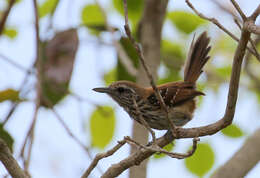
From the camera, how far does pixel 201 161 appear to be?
4543 mm

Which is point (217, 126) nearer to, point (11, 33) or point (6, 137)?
point (6, 137)

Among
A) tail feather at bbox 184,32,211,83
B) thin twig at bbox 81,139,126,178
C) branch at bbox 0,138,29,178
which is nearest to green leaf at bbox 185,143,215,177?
tail feather at bbox 184,32,211,83

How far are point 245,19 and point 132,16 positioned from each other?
114 inches

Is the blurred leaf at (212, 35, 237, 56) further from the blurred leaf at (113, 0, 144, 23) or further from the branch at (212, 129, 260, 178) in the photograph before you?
the branch at (212, 129, 260, 178)

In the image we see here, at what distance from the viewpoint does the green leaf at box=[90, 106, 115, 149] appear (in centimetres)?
474

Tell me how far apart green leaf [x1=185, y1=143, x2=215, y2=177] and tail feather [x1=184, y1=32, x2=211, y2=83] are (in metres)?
0.82

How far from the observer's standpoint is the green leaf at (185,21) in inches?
205

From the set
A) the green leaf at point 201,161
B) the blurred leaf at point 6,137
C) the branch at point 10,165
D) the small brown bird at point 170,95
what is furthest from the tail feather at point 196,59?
the branch at point 10,165

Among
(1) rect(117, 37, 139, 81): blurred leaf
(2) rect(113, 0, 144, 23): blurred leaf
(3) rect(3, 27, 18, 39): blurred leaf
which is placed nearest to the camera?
(1) rect(117, 37, 139, 81): blurred leaf

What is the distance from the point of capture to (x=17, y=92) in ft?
12.2

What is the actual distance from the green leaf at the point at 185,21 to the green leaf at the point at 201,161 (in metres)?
1.41

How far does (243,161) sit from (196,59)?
99cm

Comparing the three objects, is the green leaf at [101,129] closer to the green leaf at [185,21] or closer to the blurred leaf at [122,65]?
the blurred leaf at [122,65]

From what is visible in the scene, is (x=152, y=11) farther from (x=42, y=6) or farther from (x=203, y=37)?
(x=42, y=6)
